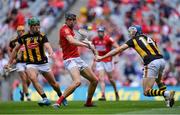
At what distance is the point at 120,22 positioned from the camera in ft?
113

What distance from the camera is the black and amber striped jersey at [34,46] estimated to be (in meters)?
20.1

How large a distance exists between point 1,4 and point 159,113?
20.3 metres

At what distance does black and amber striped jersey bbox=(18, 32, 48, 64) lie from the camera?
66.0 feet

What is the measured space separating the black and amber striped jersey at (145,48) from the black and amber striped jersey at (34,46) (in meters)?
2.66

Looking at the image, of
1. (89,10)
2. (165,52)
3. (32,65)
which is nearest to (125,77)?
(165,52)

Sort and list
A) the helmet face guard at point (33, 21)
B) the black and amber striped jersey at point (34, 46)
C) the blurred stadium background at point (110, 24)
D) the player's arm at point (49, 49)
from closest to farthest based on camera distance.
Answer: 1. the player's arm at point (49, 49)
2. the helmet face guard at point (33, 21)
3. the black and amber striped jersey at point (34, 46)
4. the blurred stadium background at point (110, 24)

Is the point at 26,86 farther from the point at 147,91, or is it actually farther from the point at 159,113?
the point at 159,113

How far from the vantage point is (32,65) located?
20.3 meters

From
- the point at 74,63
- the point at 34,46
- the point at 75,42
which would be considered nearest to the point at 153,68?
the point at 74,63

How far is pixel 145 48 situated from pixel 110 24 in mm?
15358

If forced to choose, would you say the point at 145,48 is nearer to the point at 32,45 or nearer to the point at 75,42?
the point at 75,42

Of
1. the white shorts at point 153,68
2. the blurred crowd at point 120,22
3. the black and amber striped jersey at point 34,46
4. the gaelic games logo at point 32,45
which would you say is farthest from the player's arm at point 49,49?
the blurred crowd at point 120,22

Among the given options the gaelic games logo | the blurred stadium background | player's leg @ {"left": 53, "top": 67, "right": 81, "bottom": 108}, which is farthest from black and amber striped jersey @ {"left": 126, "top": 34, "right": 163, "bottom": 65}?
the blurred stadium background

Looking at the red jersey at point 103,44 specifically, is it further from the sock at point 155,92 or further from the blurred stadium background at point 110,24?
the sock at point 155,92
